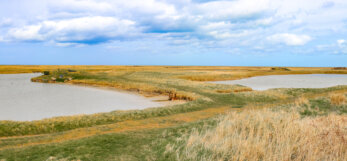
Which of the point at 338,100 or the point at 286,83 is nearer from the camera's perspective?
the point at 338,100

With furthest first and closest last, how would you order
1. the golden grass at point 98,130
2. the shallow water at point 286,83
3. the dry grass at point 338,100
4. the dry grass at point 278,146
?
the shallow water at point 286,83 → the dry grass at point 338,100 → the golden grass at point 98,130 → the dry grass at point 278,146

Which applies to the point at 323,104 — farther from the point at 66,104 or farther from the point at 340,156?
the point at 66,104

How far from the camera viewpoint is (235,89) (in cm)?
3781

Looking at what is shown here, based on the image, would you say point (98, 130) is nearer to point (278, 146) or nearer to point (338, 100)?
point (278, 146)

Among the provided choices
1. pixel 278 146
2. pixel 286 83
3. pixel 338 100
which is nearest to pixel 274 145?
pixel 278 146

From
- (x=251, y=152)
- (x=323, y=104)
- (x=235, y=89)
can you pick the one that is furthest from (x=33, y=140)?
(x=235, y=89)

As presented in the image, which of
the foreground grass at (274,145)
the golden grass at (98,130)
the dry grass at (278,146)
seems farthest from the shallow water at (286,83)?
the dry grass at (278,146)

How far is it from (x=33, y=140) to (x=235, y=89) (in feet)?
102

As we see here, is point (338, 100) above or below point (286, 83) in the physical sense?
above

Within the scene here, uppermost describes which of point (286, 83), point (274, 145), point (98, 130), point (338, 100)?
point (274, 145)

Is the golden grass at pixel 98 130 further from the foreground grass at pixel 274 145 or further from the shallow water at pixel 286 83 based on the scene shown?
the shallow water at pixel 286 83

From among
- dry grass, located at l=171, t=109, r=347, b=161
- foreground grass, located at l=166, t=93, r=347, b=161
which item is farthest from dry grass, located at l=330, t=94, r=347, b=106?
dry grass, located at l=171, t=109, r=347, b=161

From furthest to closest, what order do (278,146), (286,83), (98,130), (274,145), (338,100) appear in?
(286,83) → (338,100) → (98,130) → (274,145) → (278,146)

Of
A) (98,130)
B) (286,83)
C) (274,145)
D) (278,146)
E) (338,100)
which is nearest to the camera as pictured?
(278,146)
